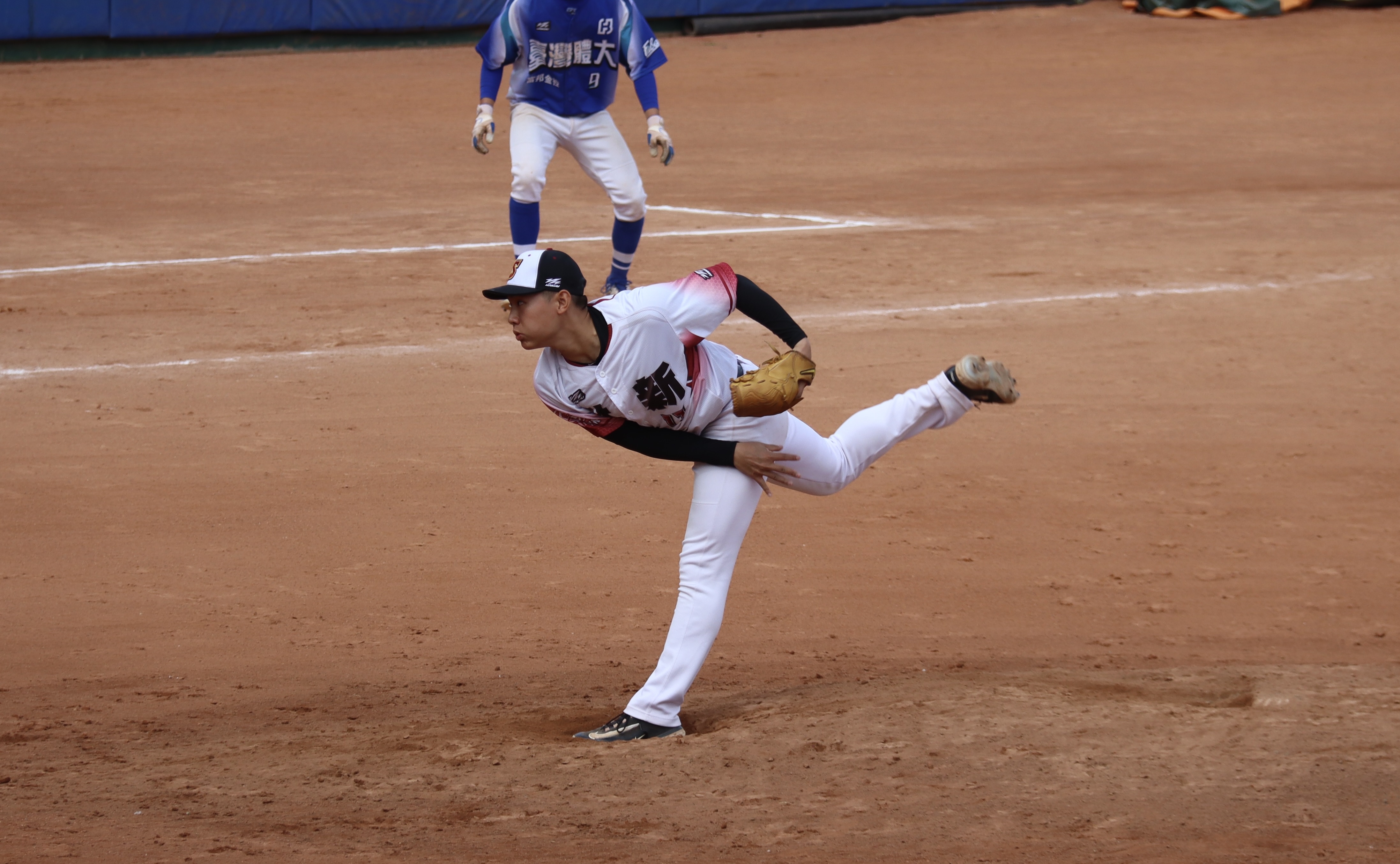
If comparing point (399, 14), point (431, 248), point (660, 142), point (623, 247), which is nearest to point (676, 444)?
point (623, 247)

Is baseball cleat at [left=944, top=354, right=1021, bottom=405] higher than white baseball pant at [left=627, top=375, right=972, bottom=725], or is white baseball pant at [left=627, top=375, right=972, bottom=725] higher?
baseball cleat at [left=944, top=354, right=1021, bottom=405]

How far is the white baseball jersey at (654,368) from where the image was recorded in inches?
162

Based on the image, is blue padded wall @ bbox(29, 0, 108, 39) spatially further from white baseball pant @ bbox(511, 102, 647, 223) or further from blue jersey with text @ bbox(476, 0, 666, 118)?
white baseball pant @ bbox(511, 102, 647, 223)

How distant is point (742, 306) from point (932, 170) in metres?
10.5

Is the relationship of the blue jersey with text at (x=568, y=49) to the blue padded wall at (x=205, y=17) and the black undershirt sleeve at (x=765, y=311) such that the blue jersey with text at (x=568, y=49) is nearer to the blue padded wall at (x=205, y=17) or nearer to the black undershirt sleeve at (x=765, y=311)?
the black undershirt sleeve at (x=765, y=311)

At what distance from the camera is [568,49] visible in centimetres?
955

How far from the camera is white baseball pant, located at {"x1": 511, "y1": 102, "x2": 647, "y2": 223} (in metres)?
9.49

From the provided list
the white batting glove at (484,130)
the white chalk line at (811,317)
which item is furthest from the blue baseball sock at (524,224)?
the white chalk line at (811,317)

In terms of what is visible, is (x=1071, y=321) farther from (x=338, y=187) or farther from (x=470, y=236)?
(x=338, y=187)

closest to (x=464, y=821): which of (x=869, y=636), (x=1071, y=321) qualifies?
(x=869, y=636)

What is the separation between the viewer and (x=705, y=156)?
49.8ft

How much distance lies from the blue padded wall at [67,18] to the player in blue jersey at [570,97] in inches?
486

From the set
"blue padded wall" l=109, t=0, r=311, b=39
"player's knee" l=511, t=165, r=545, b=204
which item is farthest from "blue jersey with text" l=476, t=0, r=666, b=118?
"blue padded wall" l=109, t=0, r=311, b=39

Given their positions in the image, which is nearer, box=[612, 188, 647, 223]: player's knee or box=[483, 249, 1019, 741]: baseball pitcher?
box=[483, 249, 1019, 741]: baseball pitcher
